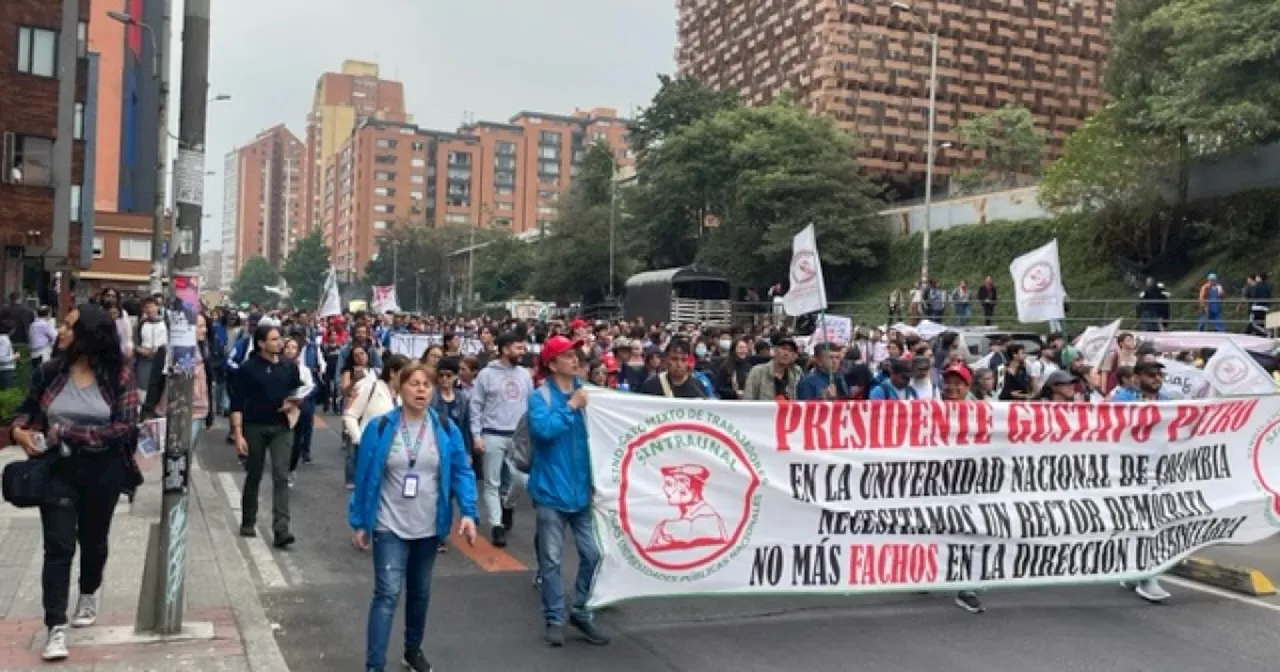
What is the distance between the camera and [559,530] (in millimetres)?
6359

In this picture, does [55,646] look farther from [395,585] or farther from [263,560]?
[263,560]

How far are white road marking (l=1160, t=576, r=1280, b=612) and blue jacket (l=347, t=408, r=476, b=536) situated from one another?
5535 millimetres

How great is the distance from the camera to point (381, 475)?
17.7 ft

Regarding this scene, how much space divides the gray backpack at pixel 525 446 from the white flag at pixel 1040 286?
10.8 metres

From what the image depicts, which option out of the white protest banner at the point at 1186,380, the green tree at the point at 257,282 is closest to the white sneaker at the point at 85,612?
the white protest banner at the point at 1186,380

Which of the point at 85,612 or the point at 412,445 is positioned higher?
the point at 412,445

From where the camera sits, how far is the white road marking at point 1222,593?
25.1 feet

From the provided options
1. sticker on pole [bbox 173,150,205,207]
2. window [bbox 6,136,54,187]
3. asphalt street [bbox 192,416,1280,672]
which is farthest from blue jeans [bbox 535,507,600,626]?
window [bbox 6,136,54,187]

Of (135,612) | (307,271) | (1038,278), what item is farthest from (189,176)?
(307,271)

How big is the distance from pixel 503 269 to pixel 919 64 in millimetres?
33374

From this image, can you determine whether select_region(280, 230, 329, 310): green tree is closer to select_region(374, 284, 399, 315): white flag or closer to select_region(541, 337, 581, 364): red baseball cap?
select_region(374, 284, 399, 315): white flag

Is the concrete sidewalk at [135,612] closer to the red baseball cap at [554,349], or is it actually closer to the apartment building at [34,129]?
the red baseball cap at [554,349]

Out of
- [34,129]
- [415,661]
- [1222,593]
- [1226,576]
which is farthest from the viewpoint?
[34,129]

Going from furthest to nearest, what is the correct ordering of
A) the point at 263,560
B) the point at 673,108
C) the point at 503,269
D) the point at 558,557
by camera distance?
1. the point at 503,269
2. the point at 673,108
3. the point at 263,560
4. the point at 558,557
